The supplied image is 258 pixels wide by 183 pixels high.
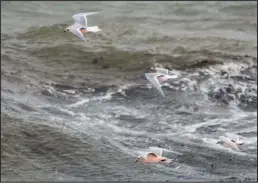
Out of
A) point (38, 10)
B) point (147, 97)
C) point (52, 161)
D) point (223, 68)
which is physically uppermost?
point (38, 10)

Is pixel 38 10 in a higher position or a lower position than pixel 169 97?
higher

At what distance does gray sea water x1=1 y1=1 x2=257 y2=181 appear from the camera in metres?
9.81

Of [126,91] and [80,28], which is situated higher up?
[126,91]

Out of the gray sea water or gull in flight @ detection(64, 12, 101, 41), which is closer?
gull in flight @ detection(64, 12, 101, 41)

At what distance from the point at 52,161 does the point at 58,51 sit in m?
7.07


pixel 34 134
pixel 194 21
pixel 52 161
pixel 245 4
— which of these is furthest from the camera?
pixel 245 4

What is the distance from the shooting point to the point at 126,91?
44.9 ft

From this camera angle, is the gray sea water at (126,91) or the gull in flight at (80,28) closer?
the gull in flight at (80,28)

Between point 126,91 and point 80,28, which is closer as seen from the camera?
point 80,28

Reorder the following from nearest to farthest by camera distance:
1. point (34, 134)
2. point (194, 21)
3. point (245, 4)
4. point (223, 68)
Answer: point (34, 134)
point (223, 68)
point (194, 21)
point (245, 4)

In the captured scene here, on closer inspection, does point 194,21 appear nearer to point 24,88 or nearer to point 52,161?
point 24,88

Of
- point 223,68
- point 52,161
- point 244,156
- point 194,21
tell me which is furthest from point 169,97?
point 194,21

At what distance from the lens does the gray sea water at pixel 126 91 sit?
9812 mm

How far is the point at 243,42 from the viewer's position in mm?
17469
